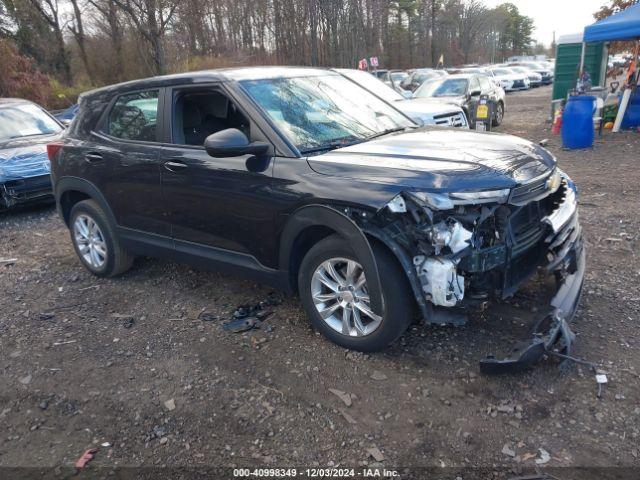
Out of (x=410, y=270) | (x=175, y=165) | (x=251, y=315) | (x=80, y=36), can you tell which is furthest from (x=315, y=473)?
(x=80, y=36)

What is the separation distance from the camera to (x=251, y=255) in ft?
12.7

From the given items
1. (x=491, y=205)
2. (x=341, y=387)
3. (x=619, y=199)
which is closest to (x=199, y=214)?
(x=341, y=387)

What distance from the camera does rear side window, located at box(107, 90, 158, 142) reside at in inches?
171

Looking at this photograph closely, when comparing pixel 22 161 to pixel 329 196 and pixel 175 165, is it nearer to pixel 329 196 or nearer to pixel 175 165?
pixel 175 165

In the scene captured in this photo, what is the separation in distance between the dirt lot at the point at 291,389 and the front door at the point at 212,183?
0.72 meters

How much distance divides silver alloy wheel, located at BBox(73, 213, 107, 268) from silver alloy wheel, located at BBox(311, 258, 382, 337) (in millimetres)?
2546

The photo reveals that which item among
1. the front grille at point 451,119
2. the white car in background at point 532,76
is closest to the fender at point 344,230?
the front grille at point 451,119

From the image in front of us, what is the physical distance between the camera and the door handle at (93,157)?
4.70 meters

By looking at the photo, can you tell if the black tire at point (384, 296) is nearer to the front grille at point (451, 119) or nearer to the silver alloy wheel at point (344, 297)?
the silver alloy wheel at point (344, 297)

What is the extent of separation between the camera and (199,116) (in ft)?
14.2

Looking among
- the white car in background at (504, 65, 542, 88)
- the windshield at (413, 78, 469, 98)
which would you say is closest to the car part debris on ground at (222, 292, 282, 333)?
the windshield at (413, 78, 469, 98)

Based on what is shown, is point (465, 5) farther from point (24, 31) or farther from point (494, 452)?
point (494, 452)

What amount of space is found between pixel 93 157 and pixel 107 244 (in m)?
0.83

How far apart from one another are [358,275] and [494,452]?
1.29 m
